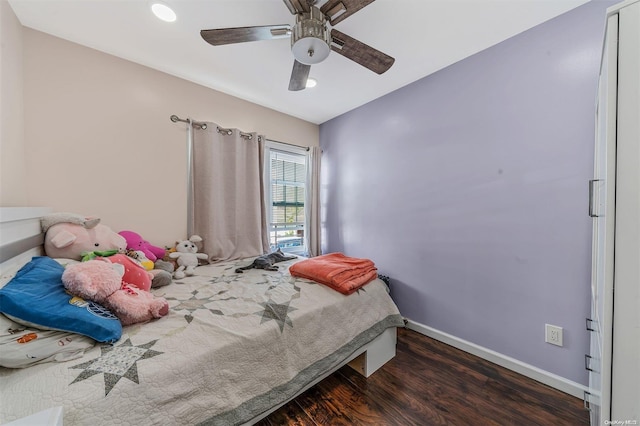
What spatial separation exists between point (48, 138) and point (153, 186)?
0.69 m

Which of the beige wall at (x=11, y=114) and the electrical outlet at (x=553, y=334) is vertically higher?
the beige wall at (x=11, y=114)

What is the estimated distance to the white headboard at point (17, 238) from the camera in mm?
985

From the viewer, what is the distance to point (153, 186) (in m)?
2.10

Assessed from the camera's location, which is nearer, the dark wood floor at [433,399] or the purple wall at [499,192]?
the dark wood floor at [433,399]

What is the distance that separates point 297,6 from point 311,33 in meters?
0.14

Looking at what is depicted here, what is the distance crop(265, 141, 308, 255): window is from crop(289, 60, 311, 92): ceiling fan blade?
1215 mm

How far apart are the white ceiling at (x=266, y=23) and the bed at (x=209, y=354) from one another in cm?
133

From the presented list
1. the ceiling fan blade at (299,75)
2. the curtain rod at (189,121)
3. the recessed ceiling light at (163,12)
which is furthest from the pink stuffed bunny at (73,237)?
the ceiling fan blade at (299,75)

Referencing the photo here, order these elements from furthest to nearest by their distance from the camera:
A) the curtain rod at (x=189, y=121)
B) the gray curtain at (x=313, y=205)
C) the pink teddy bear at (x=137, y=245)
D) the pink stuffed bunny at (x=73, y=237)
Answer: the gray curtain at (x=313, y=205) < the curtain rod at (x=189, y=121) < the pink teddy bear at (x=137, y=245) < the pink stuffed bunny at (x=73, y=237)

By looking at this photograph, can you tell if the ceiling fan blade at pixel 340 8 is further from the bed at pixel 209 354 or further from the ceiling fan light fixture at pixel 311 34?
the bed at pixel 209 354

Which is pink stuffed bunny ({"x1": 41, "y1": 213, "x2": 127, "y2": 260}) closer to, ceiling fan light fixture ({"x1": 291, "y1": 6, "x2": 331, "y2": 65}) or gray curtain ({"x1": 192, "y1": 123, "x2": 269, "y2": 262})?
gray curtain ({"x1": 192, "y1": 123, "x2": 269, "y2": 262})

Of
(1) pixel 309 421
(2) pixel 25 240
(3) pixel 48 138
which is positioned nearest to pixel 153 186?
(3) pixel 48 138

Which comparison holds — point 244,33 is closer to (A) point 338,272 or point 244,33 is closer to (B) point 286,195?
(A) point 338,272

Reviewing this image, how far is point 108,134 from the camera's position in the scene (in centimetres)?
187
